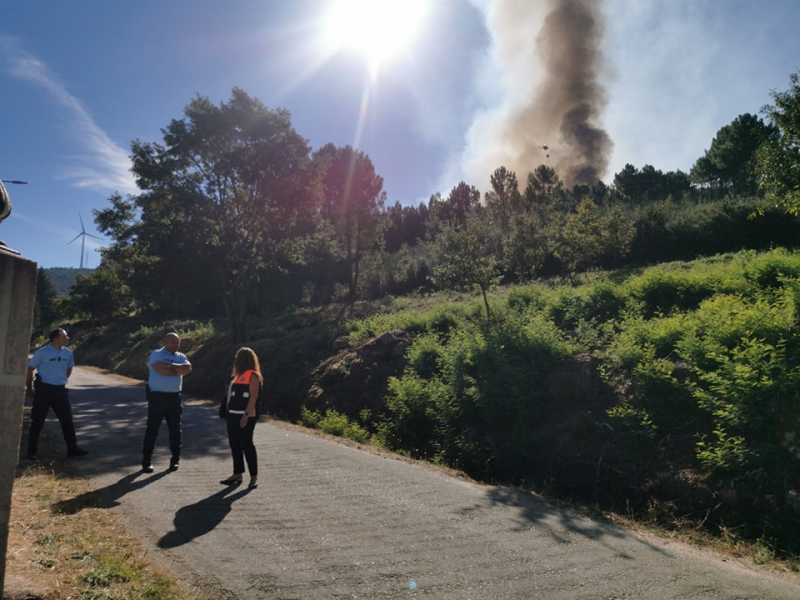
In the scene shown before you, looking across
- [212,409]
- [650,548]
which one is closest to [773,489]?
[650,548]

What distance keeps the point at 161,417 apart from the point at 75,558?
313 cm

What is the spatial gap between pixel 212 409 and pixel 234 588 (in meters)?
10.9

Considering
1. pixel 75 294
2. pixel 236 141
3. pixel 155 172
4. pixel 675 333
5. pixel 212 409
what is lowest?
pixel 212 409

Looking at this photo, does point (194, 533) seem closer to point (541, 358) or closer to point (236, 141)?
point (541, 358)

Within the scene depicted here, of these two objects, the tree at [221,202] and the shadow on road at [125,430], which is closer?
the shadow on road at [125,430]

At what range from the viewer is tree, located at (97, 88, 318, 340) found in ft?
76.6

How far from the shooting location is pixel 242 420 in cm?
661

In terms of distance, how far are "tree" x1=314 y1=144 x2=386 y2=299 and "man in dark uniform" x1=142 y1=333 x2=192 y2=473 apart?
30.5 m

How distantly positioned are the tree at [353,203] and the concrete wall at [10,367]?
3422cm

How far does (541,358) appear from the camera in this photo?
35.8ft

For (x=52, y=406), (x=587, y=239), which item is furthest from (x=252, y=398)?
(x=587, y=239)

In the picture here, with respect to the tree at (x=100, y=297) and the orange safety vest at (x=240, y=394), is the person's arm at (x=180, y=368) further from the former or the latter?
the tree at (x=100, y=297)

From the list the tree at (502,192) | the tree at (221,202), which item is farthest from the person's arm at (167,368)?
the tree at (502,192)

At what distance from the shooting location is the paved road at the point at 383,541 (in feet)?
13.3
